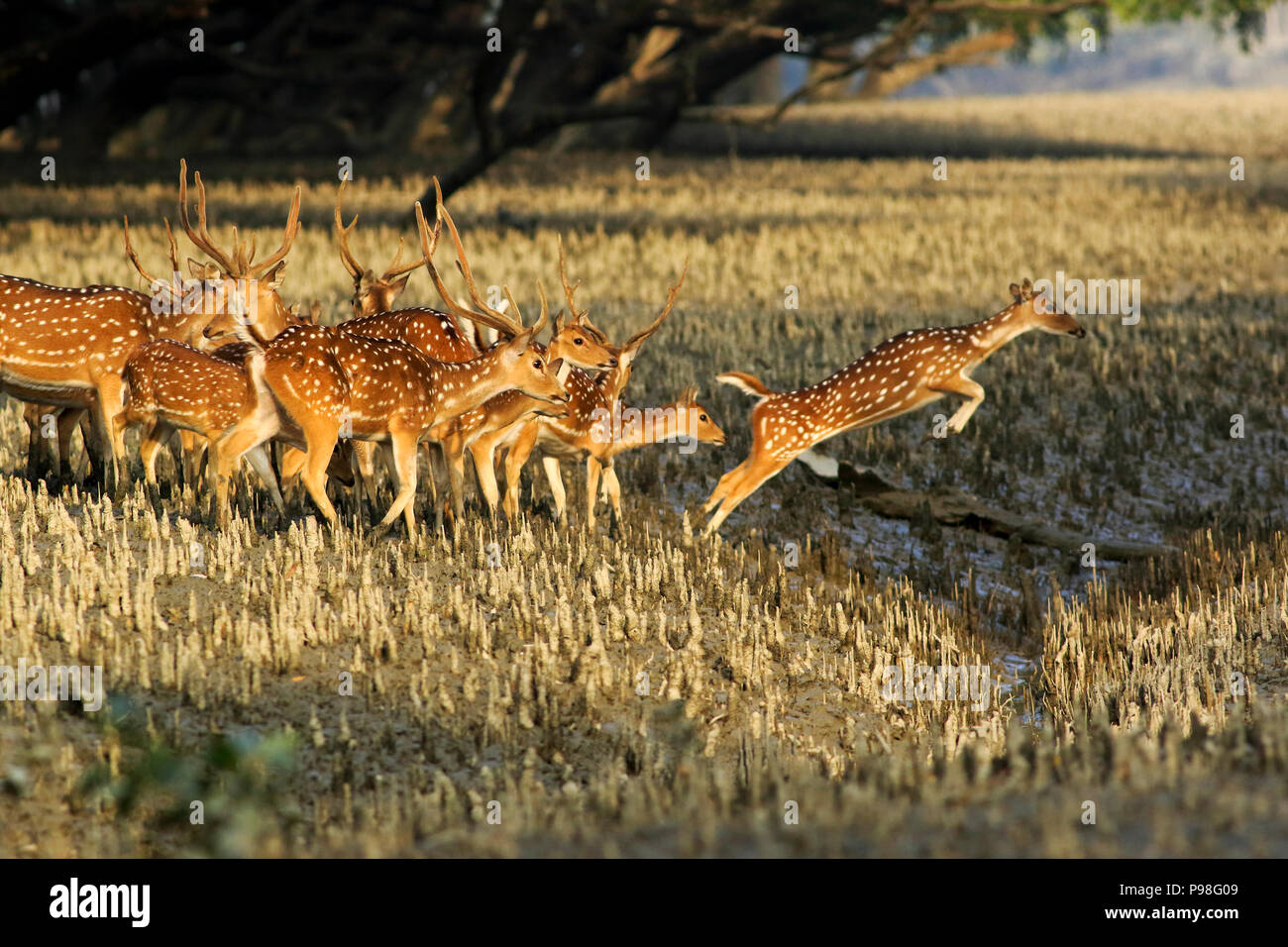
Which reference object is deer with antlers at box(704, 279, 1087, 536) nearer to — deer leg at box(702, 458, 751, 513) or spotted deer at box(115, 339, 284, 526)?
deer leg at box(702, 458, 751, 513)

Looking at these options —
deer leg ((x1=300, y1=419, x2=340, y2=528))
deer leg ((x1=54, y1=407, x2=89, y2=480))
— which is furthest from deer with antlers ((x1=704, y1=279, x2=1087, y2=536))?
deer leg ((x1=54, y1=407, x2=89, y2=480))

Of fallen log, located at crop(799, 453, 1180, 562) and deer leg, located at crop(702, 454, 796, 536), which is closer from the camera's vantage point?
deer leg, located at crop(702, 454, 796, 536)

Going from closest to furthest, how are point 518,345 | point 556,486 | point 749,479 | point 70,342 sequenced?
point 518,345
point 70,342
point 556,486
point 749,479

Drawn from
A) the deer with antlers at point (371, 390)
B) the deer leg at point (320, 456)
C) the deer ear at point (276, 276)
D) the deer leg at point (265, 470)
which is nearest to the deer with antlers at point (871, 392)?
the deer with antlers at point (371, 390)

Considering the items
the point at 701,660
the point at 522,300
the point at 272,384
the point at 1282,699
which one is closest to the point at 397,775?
the point at 701,660

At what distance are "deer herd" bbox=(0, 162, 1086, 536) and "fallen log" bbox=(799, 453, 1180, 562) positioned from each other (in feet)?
1.97

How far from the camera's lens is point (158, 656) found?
22.6 feet

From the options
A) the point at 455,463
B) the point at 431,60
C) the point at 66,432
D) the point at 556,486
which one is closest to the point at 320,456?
the point at 455,463

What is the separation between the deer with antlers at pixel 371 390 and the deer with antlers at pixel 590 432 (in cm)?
52

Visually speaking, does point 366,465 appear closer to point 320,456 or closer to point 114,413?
point 320,456

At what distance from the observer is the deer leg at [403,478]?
858 cm

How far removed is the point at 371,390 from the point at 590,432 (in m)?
1.61

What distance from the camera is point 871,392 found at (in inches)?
407

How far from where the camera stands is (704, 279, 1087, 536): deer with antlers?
10.1 m
